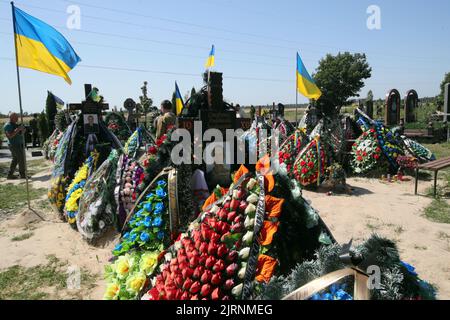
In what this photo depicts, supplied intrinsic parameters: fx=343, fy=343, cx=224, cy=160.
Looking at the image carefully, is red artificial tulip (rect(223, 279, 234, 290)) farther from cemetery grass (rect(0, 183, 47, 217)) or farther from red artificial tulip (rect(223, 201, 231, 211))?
cemetery grass (rect(0, 183, 47, 217))

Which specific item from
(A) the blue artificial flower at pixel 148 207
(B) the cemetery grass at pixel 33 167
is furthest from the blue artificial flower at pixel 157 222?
(B) the cemetery grass at pixel 33 167

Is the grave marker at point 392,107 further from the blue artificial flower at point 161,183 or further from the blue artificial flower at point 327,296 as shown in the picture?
the blue artificial flower at point 327,296

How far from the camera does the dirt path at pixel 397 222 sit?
437 cm

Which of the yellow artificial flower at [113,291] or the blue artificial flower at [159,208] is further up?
the blue artificial flower at [159,208]

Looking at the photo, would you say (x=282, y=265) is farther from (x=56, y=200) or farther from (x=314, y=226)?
(x=56, y=200)

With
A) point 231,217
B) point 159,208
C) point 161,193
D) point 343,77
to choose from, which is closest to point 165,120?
point 161,193

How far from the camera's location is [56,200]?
6.54 metres

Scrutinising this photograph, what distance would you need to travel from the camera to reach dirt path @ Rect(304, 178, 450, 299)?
14.3 feet

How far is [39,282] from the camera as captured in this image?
4.14 m

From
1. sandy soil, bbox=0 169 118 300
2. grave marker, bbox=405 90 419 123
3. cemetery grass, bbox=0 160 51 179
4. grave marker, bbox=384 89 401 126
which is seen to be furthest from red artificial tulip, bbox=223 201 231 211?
grave marker, bbox=405 90 419 123

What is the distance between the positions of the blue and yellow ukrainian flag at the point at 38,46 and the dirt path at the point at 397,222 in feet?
19.2

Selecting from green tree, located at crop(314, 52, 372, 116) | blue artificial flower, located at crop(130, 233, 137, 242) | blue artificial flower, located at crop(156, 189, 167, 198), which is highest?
green tree, located at crop(314, 52, 372, 116)
